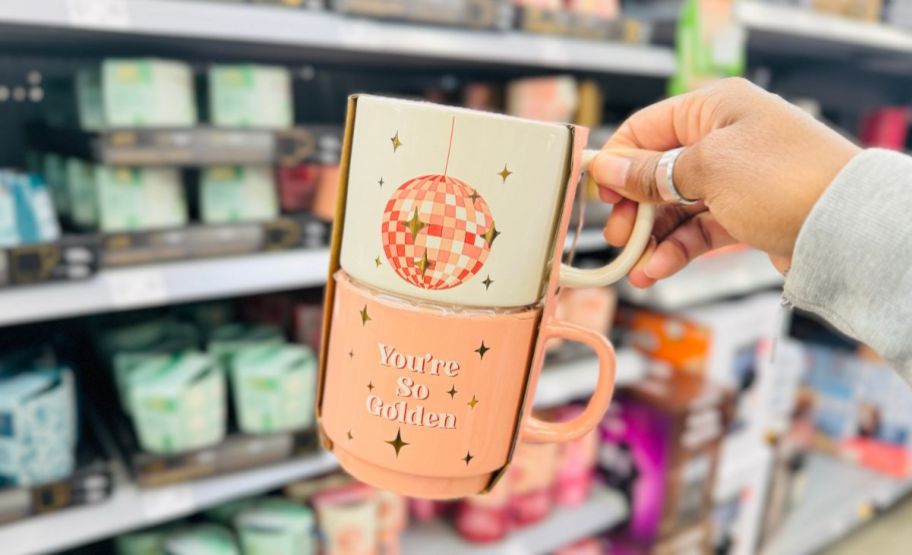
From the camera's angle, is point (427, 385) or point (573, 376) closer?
point (427, 385)

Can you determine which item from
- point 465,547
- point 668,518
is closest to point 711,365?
point 668,518

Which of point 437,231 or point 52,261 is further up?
point 437,231

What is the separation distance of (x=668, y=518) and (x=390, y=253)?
154cm

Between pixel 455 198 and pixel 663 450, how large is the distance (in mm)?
1414

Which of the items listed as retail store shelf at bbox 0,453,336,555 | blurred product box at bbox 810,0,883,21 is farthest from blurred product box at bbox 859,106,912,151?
retail store shelf at bbox 0,453,336,555

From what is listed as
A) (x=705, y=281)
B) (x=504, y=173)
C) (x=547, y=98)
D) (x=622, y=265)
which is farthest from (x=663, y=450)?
(x=504, y=173)

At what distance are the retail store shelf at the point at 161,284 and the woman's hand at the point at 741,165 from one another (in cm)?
73

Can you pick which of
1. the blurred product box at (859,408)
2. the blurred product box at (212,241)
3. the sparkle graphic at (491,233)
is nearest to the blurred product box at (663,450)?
the blurred product box at (212,241)

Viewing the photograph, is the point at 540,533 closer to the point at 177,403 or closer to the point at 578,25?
the point at 177,403

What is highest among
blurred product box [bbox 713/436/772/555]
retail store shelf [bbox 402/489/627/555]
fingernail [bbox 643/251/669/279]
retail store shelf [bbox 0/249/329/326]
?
fingernail [bbox 643/251/669/279]

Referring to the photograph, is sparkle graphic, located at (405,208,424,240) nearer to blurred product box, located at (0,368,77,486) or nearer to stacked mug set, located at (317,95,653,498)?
stacked mug set, located at (317,95,653,498)

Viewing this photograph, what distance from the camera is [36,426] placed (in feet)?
3.34

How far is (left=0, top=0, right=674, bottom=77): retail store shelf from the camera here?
0.90 m

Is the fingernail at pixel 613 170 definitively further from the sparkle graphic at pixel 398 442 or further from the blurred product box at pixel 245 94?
the blurred product box at pixel 245 94
